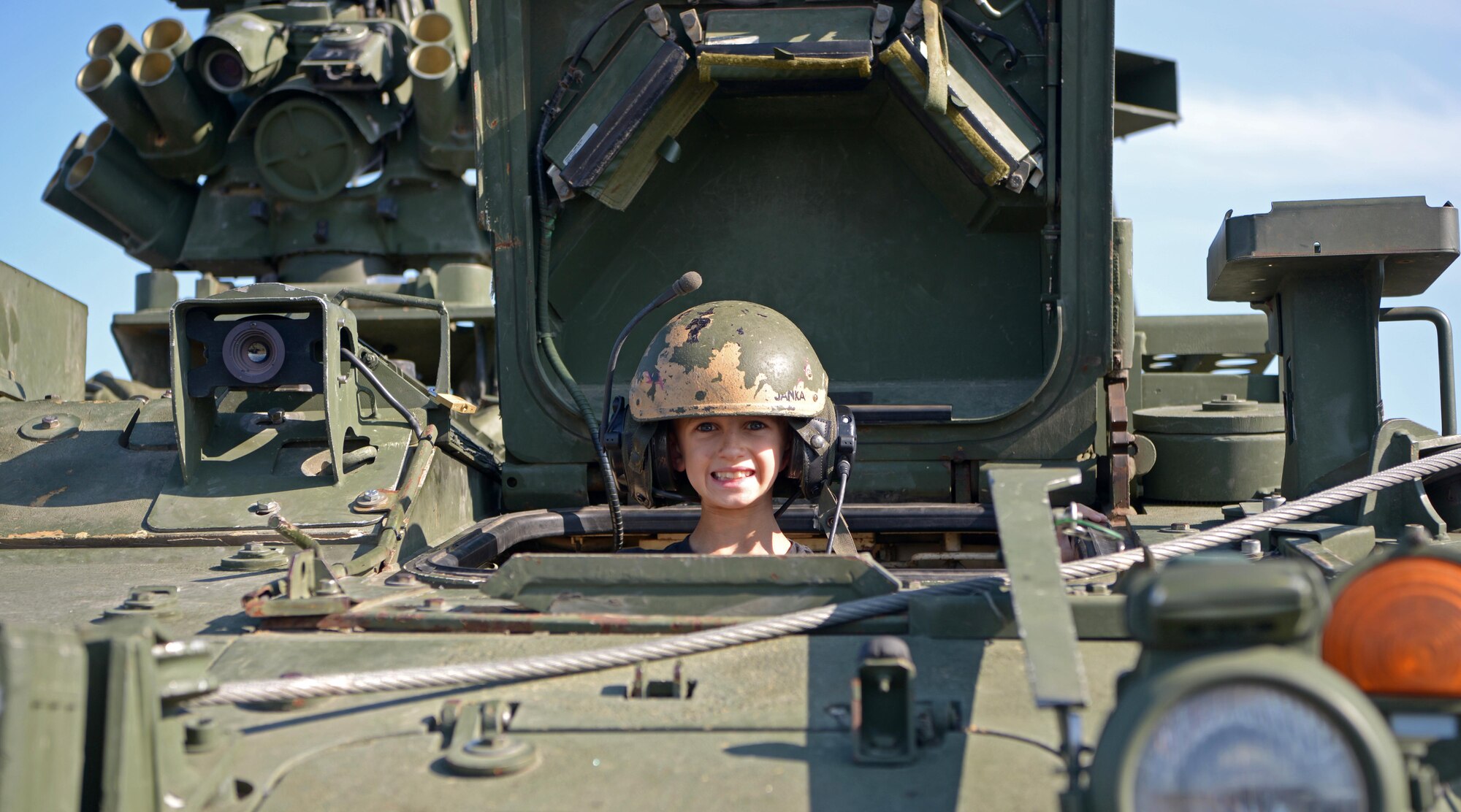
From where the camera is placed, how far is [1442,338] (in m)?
3.63

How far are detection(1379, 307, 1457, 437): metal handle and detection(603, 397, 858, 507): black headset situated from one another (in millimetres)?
1639

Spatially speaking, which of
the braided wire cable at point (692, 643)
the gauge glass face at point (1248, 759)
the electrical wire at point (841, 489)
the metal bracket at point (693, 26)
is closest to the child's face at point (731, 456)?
the electrical wire at point (841, 489)

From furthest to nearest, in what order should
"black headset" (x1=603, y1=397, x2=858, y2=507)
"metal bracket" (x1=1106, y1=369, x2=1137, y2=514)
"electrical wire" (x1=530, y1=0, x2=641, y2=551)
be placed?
"electrical wire" (x1=530, y1=0, x2=641, y2=551) < "metal bracket" (x1=1106, y1=369, x2=1137, y2=514) < "black headset" (x1=603, y1=397, x2=858, y2=507)

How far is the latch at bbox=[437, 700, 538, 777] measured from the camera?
169 cm

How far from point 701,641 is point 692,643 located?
16 millimetres

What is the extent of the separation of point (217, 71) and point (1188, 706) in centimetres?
864

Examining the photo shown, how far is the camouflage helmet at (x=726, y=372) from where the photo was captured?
2.83 metres

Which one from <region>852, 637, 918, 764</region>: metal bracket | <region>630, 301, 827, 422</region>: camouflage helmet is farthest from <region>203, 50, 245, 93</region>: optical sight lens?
<region>852, 637, 918, 764</region>: metal bracket

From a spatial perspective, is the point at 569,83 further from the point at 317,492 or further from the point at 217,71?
the point at 217,71

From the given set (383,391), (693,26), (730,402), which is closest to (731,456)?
(730,402)

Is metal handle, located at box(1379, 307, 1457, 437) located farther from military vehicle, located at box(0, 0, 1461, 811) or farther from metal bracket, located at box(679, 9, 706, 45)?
metal bracket, located at box(679, 9, 706, 45)

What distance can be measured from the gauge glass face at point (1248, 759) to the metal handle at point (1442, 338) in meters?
2.77

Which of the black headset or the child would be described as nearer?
the child

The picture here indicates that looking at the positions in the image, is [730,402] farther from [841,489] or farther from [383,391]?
[383,391]
